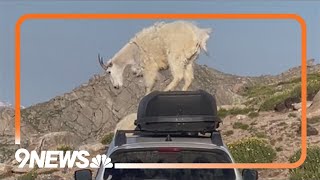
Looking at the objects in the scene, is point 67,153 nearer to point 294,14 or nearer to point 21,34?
point 21,34

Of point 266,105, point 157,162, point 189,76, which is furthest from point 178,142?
point 266,105

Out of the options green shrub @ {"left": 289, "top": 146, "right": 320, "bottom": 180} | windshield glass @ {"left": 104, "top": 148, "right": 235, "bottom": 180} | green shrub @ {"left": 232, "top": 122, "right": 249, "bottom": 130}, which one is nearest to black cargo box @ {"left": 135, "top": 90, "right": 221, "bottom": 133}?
windshield glass @ {"left": 104, "top": 148, "right": 235, "bottom": 180}

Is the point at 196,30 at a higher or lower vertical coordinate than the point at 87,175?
higher

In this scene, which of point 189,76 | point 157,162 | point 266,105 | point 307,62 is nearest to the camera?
point 157,162

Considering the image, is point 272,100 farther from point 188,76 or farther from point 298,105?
point 188,76

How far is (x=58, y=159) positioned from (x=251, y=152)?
92.1 inches

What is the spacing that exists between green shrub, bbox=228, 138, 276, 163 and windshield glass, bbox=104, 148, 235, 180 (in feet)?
3.13

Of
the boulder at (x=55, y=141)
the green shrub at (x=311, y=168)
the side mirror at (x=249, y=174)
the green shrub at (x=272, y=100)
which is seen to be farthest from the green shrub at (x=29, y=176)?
the green shrub at (x=311, y=168)

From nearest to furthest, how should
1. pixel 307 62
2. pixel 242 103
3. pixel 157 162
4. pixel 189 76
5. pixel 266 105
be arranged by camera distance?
1. pixel 157 162
2. pixel 307 62
3. pixel 189 76
4. pixel 242 103
5. pixel 266 105

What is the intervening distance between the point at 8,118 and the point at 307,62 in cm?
283

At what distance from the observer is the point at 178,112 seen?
22.0 ft

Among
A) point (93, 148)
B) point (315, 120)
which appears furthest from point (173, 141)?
point (315, 120)

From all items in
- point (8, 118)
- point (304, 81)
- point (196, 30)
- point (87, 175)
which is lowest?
point (87, 175)

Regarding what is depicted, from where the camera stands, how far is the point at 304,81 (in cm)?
656
